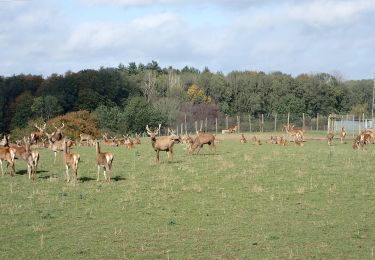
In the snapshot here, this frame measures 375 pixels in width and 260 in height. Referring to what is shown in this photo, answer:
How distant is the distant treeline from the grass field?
1896 inches

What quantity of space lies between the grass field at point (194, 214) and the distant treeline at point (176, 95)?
48.2m

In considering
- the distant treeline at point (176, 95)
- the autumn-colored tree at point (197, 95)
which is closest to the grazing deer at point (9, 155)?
the distant treeline at point (176, 95)

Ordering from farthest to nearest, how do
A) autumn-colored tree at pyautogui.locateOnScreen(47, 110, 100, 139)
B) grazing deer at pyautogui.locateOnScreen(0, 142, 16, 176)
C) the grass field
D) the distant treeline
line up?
the distant treeline, autumn-colored tree at pyautogui.locateOnScreen(47, 110, 100, 139), grazing deer at pyautogui.locateOnScreen(0, 142, 16, 176), the grass field

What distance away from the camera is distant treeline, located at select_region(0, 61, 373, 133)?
245ft

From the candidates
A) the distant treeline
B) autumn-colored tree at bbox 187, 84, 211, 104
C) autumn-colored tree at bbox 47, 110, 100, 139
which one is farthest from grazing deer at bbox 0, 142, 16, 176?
autumn-colored tree at bbox 187, 84, 211, 104

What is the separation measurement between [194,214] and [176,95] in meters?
77.5

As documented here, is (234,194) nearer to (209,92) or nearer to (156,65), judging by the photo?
(209,92)

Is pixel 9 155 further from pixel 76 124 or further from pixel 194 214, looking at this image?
pixel 76 124

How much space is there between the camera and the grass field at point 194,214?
1072cm

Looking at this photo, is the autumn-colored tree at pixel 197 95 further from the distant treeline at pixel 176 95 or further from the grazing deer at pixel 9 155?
the grazing deer at pixel 9 155

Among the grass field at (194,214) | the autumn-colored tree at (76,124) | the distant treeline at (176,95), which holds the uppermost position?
the distant treeline at (176,95)

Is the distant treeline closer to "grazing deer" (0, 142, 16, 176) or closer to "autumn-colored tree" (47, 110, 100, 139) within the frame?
"autumn-colored tree" (47, 110, 100, 139)

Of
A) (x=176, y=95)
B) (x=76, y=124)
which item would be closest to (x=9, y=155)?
(x=76, y=124)

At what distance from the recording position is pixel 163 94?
9356cm
